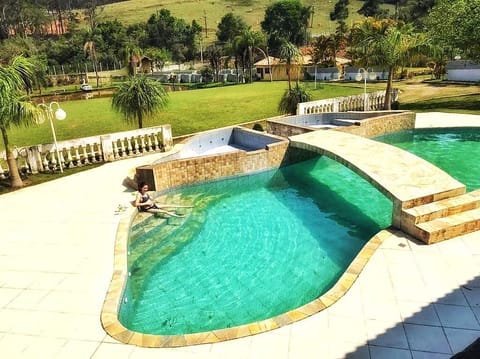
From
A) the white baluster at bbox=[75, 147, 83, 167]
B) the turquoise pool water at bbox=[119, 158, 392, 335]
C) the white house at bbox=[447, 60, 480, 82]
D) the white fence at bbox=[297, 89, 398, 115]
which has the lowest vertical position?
the turquoise pool water at bbox=[119, 158, 392, 335]

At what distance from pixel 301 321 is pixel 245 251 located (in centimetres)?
333

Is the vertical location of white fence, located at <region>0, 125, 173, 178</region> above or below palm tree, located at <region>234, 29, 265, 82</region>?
below

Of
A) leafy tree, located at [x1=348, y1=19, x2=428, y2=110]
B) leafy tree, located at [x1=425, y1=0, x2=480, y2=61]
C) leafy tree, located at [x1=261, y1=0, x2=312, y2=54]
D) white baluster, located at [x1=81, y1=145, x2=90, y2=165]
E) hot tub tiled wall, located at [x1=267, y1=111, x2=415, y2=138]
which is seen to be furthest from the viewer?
leafy tree, located at [x1=261, y1=0, x2=312, y2=54]

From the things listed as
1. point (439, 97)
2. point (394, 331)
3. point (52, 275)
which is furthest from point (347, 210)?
point (439, 97)

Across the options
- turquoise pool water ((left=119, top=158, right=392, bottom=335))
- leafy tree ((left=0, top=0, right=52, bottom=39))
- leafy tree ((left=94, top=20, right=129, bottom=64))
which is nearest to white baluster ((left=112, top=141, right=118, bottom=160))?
turquoise pool water ((left=119, top=158, right=392, bottom=335))

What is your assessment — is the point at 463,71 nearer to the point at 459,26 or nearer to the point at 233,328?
the point at 459,26

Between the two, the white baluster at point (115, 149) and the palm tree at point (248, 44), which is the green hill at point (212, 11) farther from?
the white baluster at point (115, 149)

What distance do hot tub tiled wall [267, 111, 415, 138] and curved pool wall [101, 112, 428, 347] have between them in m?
0.08

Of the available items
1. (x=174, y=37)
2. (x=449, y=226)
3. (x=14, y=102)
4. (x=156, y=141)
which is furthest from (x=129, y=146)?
(x=174, y=37)

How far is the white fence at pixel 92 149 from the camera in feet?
45.2

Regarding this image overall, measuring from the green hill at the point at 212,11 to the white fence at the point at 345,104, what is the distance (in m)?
87.1

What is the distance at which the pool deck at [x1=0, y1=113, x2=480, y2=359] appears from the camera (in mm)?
5188

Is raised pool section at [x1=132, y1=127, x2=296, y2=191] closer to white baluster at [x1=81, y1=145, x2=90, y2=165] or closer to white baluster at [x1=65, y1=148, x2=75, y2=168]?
white baluster at [x1=81, y1=145, x2=90, y2=165]

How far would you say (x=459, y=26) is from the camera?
21109 millimetres
